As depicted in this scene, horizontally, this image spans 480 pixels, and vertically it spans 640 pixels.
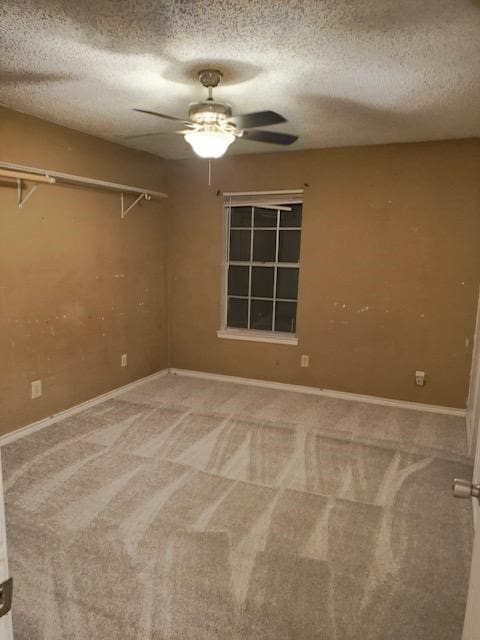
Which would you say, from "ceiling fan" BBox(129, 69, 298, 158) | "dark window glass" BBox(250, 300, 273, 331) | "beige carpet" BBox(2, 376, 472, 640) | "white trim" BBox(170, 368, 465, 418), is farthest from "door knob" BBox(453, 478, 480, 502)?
"dark window glass" BBox(250, 300, 273, 331)

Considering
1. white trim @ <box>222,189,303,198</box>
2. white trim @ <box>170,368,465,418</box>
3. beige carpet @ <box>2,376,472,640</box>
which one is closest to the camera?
beige carpet @ <box>2,376,472,640</box>

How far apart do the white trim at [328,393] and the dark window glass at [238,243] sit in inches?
53.9

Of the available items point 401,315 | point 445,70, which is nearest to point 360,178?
point 401,315

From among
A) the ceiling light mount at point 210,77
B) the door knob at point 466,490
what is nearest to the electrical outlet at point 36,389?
the ceiling light mount at point 210,77

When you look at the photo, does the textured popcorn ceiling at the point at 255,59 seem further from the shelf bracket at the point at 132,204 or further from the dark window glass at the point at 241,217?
the dark window glass at the point at 241,217

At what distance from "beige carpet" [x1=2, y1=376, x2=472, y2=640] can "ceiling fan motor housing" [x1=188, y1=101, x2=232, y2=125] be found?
216 centimetres

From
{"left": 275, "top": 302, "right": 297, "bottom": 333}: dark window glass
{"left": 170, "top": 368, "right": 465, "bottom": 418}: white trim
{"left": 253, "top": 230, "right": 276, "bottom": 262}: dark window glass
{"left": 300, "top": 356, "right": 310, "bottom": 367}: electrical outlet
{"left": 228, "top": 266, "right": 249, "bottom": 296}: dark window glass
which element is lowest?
{"left": 170, "top": 368, "right": 465, "bottom": 418}: white trim

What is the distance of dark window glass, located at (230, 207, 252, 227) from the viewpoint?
15.5 feet

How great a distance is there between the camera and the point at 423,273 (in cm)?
→ 390

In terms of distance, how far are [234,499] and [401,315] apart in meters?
2.42

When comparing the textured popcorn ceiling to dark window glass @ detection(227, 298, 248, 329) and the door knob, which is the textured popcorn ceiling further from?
dark window glass @ detection(227, 298, 248, 329)

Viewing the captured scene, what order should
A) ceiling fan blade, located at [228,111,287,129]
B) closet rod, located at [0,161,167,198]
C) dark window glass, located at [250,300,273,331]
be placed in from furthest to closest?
dark window glass, located at [250,300,273,331] → closet rod, located at [0,161,167,198] → ceiling fan blade, located at [228,111,287,129]

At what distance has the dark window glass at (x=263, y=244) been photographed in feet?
15.5

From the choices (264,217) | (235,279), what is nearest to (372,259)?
(264,217)
